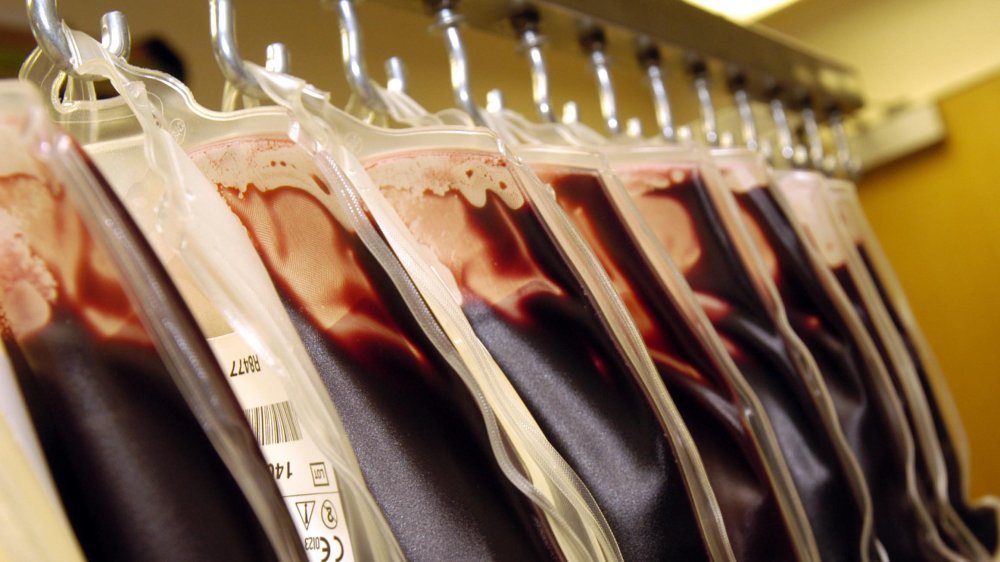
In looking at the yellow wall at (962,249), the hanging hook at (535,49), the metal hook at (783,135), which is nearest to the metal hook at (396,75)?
the hanging hook at (535,49)

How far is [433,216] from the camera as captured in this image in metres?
0.46

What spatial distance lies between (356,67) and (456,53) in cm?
10

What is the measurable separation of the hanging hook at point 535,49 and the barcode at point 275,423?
376 mm

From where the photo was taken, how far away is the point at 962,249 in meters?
1.11

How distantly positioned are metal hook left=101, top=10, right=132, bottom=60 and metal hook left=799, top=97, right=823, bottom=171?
2.56 ft

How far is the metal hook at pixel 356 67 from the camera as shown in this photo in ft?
1.78

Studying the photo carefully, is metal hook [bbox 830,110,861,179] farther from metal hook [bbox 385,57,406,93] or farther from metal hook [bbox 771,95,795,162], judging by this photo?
metal hook [bbox 385,57,406,93]

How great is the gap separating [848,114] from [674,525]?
812 mm

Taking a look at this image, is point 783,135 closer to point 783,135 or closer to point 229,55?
point 783,135

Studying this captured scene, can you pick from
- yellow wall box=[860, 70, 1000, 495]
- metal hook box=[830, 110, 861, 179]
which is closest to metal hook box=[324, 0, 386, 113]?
metal hook box=[830, 110, 861, 179]

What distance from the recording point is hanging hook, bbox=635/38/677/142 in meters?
0.81

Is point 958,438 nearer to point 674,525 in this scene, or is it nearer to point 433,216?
point 674,525

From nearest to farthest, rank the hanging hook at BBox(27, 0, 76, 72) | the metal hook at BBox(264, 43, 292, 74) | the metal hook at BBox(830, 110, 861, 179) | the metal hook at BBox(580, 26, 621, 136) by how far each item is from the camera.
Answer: the hanging hook at BBox(27, 0, 76, 72) → the metal hook at BBox(264, 43, 292, 74) → the metal hook at BBox(580, 26, 621, 136) → the metal hook at BBox(830, 110, 861, 179)

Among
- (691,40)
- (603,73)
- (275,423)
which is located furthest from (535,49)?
(275,423)
